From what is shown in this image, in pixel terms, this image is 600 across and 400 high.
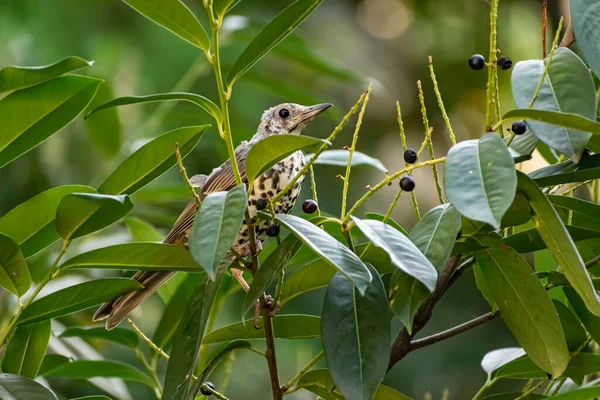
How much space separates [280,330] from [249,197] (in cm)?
38

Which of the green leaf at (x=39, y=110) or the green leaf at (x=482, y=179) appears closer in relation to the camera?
the green leaf at (x=482, y=179)

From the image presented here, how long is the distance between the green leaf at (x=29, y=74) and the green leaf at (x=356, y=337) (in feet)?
1.73

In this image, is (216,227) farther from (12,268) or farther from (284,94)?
(284,94)

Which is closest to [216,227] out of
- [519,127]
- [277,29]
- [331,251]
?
[331,251]

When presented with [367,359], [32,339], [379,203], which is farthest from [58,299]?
[379,203]

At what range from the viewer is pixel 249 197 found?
5.98ft

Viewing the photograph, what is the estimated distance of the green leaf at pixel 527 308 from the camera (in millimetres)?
1248

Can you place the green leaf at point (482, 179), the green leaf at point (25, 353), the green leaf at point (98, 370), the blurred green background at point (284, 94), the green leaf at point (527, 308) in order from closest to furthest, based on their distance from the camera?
the green leaf at point (482, 179), the green leaf at point (527, 308), the green leaf at point (25, 353), the green leaf at point (98, 370), the blurred green background at point (284, 94)

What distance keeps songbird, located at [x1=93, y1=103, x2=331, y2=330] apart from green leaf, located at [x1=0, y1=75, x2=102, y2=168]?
1.24 ft

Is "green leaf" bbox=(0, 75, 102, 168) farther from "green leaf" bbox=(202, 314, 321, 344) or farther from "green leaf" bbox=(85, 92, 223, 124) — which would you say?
"green leaf" bbox=(202, 314, 321, 344)

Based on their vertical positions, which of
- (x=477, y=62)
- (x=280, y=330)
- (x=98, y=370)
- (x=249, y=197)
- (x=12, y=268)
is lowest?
(x=98, y=370)

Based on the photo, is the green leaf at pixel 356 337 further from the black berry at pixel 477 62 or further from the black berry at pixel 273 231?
the black berry at pixel 477 62

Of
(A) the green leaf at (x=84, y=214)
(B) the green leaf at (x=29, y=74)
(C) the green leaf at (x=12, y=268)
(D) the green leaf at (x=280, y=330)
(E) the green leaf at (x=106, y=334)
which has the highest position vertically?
(B) the green leaf at (x=29, y=74)

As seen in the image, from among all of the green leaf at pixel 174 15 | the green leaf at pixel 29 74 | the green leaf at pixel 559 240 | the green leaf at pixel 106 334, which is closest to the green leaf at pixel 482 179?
the green leaf at pixel 559 240
